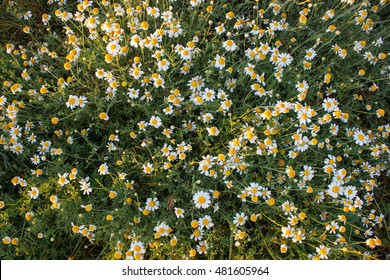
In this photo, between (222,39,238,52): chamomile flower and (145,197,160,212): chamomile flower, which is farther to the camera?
(222,39,238,52): chamomile flower

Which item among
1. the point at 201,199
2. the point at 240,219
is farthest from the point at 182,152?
the point at 240,219

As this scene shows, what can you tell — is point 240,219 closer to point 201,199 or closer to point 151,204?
point 201,199

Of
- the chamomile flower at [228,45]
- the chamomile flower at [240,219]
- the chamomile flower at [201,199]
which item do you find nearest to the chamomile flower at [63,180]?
the chamomile flower at [201,199]

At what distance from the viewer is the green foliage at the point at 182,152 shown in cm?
282

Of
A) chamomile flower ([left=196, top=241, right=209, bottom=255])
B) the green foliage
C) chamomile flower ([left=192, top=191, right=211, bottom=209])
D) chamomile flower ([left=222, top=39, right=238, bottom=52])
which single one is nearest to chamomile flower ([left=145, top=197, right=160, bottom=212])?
the green foliage

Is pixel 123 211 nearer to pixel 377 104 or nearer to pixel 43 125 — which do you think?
pixel 43 125

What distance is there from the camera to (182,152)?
2953mm

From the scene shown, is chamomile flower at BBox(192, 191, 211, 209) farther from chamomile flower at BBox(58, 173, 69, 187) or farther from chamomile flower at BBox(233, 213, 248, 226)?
chamomile flower at BBox(58, 173, 69, 187)

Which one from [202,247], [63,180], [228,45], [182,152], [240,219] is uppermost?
[228,45]

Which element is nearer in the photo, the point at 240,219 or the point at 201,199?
the point at 201,199

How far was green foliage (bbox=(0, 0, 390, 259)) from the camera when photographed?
2.82m

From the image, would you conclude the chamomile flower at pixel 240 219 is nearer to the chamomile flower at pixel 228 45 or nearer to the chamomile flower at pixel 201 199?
the chamomile flower at pixel 201 199

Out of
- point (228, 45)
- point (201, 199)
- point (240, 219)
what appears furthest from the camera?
point (228, 45)

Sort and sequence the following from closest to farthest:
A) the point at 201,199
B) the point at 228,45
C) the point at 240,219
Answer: the point at 201,199
the point at 240,219
the point at 228,45
